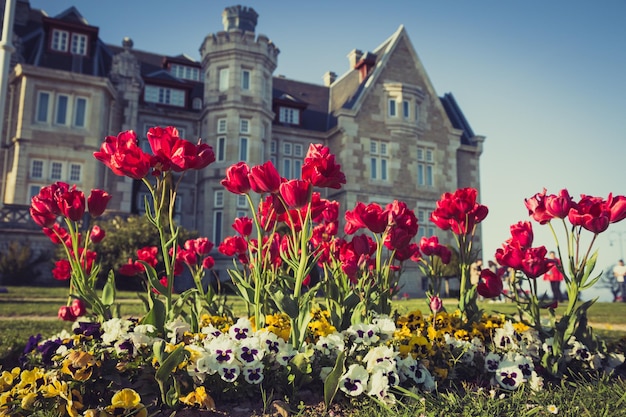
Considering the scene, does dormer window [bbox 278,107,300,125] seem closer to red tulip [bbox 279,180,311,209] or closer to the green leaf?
red tulip [bbox 279,180,311,209]

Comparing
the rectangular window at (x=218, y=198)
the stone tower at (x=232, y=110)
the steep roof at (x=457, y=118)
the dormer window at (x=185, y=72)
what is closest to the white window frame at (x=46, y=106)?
the stone tower at (x=232, y=110)

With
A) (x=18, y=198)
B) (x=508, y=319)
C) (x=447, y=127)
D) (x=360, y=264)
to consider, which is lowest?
(x=508, y=319)

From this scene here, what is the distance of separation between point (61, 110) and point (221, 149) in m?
6.92

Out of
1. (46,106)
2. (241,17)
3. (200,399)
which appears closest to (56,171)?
(46,106)

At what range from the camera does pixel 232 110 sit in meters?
23.0

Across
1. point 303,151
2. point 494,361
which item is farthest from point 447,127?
point 494,361

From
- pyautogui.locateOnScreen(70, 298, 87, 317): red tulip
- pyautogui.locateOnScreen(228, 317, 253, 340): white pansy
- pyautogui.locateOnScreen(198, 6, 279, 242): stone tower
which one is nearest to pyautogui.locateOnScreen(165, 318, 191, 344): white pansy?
pyautogui.locateOnScreen(228, 317, 253, 340): white pansy

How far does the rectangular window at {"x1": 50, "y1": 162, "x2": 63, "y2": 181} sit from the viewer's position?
19891 mm

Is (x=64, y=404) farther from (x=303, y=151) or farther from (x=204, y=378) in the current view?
(x=303, y=151)

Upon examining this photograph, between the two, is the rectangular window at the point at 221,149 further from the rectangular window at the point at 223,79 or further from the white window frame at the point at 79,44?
the white window frame at the point at 79,44

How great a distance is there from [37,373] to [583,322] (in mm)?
4006

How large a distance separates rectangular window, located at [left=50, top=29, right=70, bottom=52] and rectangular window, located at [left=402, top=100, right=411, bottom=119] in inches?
657

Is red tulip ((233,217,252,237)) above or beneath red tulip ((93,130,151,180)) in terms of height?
beneath

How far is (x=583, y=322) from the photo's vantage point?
3.98 metres
